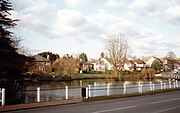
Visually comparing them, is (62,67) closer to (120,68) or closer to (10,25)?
(120,68)

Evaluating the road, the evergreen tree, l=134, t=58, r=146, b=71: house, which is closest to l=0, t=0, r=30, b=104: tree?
the evergreen tree

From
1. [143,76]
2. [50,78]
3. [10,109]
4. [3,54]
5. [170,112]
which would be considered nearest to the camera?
[170,112]

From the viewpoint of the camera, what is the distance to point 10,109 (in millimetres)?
17609

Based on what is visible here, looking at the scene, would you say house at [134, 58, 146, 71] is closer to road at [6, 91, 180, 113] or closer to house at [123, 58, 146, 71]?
house at [123, 58, 146, 71]

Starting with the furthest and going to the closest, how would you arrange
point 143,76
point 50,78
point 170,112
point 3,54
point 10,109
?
1. point 143,76
2. point 50,78
3. point 3,54
4. point 10,109
5. point 170,112

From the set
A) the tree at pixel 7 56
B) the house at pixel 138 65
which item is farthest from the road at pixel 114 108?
the house at pixel 138 65

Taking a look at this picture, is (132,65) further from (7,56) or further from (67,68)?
(7,56)

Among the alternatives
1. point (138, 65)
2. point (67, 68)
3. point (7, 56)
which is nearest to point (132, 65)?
point (67, 68)

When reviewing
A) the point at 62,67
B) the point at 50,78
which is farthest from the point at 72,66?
the point at 50,78

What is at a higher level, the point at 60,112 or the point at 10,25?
the point at 10,25

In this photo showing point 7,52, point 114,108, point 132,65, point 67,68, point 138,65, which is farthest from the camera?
point 138,65

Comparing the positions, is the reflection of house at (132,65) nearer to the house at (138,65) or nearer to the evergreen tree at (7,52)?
the house at (138,65)

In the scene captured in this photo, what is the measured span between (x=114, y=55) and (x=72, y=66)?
1647cm

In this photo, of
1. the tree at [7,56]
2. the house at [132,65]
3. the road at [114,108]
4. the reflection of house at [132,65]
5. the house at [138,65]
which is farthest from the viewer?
the house at [138,65]
